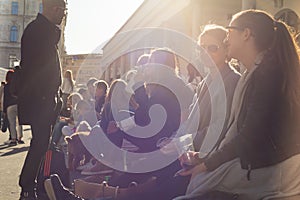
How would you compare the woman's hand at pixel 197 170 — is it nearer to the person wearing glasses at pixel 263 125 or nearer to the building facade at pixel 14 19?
the person wearing glasses at pixel 263 125

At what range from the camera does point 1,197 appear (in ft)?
18.5

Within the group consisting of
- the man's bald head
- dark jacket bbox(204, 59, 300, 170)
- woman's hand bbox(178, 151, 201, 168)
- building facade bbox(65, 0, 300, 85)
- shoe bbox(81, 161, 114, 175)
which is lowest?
shoe bbox(81, 161, 114, 175)

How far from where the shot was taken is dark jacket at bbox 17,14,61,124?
5090mm

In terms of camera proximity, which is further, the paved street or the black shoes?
the paved street

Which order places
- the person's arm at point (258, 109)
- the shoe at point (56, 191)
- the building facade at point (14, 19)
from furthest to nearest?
the building facade at point (14, 19) < the shoe at point (56, 191) < the person's arm at point (258, 109)

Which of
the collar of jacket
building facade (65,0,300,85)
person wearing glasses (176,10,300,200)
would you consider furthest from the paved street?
building facade (65,0,300,85)

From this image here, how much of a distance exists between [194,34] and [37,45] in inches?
823

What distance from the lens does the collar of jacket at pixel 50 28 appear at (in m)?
5.16

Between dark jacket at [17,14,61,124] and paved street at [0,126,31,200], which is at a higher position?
dark jacket at [17,14,61,124]

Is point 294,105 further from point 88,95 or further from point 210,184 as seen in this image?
point 88,95

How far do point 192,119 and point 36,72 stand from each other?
150 centimetres

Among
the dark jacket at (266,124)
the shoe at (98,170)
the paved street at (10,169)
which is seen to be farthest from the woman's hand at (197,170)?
the paved street at (10,169)

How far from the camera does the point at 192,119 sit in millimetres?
4926

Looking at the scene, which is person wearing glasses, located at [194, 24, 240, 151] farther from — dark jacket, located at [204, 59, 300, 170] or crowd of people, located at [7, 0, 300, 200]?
dark jacket, located at [204, 59, 300, 170]
